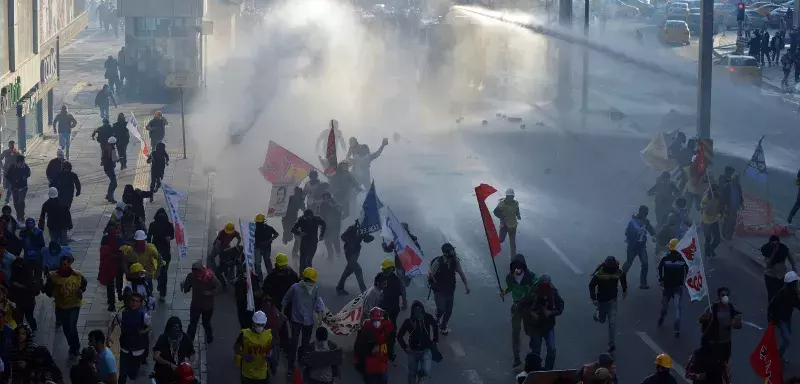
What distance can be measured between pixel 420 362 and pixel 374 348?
667 mm

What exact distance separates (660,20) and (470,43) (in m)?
16.8

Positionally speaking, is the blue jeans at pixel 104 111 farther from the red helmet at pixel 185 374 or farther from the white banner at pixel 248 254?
the red helmet at pixel 185 374

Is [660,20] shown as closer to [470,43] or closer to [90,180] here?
[470,43]

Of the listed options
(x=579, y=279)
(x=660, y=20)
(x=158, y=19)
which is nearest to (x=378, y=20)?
(x=660, y=20)

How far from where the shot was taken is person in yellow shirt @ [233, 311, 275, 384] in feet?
43.2

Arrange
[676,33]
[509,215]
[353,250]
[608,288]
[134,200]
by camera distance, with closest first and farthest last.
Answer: [608,288] → [353,250] → [134,200] → [509,215] → [676,33]

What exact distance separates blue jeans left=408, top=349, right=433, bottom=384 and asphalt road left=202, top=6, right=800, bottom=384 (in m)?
Answer: 1.19

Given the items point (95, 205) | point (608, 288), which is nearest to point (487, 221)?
point (608, 288)

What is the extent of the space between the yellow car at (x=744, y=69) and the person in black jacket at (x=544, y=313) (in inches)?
1340

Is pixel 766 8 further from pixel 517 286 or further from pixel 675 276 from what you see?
pixel 517 286

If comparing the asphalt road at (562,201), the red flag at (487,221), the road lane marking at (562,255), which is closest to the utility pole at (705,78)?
the asphalt road at (562,201)

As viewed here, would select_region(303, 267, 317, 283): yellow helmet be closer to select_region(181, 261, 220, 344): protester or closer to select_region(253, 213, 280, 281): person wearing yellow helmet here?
select_region(181, 261, 220, 344): protester

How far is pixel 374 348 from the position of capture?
13.7 meters

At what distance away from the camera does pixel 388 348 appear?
14008mm
